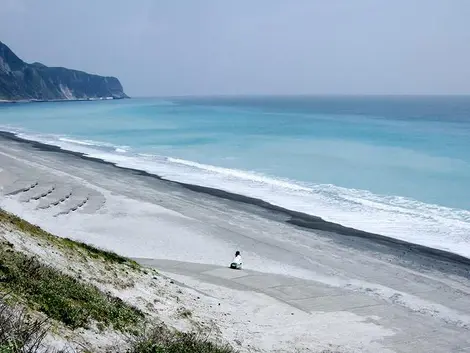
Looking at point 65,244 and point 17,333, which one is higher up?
point 17,333

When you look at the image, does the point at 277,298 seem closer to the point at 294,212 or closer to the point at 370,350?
the point at 370,350

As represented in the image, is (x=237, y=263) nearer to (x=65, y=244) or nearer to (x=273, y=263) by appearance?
(x=273, y=263)

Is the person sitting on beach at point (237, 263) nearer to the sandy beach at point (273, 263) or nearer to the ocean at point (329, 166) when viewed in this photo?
the sandy beach at point (273, 263)

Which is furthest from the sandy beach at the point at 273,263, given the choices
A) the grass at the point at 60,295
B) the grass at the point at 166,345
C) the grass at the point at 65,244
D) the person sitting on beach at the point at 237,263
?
the grass at the point at 60,295

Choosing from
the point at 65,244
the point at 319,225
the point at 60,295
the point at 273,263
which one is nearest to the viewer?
the point at 60,295

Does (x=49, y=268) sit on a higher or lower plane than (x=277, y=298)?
higher

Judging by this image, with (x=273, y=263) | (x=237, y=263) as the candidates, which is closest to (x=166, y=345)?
(x=237, y=263)

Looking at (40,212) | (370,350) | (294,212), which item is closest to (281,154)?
(294,212)
